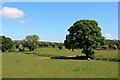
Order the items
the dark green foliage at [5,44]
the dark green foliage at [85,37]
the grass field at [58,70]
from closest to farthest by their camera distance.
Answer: the grass field at [58,70] < the dark green foliage at [85,37] < the dark green foliage at [5,44]

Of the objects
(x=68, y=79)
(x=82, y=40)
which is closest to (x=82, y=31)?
(x=82, y=40)

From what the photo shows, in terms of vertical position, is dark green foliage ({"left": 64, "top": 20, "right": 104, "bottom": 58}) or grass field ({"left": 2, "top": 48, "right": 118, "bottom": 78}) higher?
dark green foliage ({"left": 64, "top": 20, "right": 104, "bottom": 58})

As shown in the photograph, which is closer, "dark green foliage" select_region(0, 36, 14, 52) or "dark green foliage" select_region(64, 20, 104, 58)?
"dark green foliage" select_region(64, 20, 104, 58)

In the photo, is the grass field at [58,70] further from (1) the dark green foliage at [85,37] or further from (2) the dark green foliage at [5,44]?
(2) the dark green foliage at [5,44]

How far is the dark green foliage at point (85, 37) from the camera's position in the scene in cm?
6600

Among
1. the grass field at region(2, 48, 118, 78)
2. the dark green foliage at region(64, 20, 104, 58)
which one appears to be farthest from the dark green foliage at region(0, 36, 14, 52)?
the grass field at region(2, 48, 118, 78)

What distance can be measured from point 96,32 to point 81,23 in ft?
14.5

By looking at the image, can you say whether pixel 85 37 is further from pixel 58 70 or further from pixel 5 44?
pixel 5 44

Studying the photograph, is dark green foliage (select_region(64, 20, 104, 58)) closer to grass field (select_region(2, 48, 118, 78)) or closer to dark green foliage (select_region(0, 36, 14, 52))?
grass field (select_region(2, 48, 118, 78))

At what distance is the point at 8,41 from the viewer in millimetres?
118562

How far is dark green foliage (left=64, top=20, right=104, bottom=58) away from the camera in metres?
66.0

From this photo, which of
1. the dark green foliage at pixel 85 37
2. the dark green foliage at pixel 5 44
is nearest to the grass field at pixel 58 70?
the dark green foliage at pixel 85 37

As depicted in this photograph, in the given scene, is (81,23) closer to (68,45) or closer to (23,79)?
(68,45)

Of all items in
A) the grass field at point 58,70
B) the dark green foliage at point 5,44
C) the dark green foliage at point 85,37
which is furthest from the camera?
the dark green foliage at point 5,44
